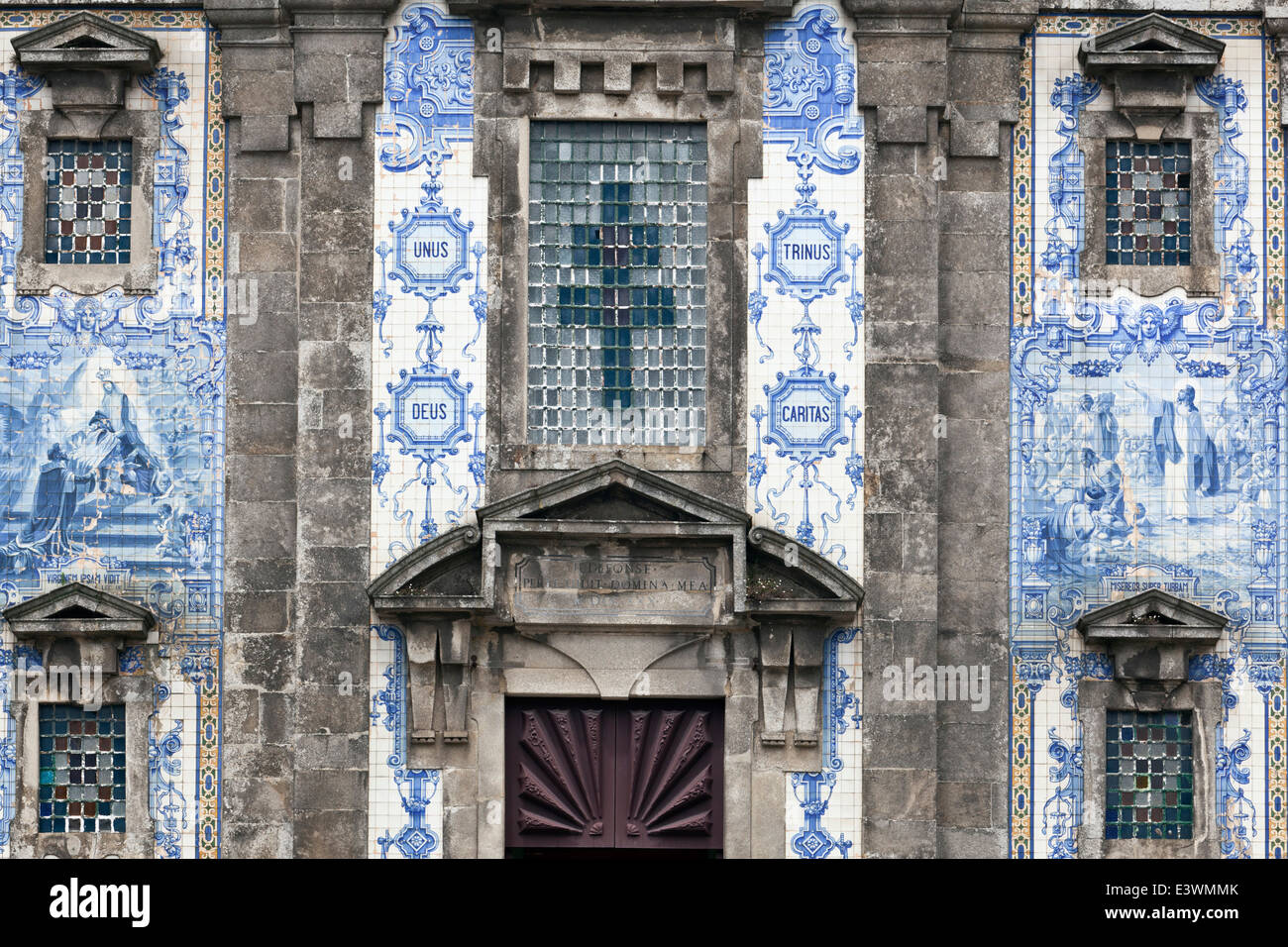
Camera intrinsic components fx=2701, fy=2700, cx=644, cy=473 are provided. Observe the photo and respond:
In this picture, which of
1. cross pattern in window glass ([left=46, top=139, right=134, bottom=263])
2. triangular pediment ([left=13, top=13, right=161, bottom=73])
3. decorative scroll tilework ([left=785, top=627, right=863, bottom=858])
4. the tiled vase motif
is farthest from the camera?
cross pattern in window glass ([left=46, top=139, right=134, bottom=263])

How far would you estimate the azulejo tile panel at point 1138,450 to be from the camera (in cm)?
2478

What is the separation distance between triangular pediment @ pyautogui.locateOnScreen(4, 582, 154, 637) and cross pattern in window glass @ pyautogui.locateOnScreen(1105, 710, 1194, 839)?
8.93 metres

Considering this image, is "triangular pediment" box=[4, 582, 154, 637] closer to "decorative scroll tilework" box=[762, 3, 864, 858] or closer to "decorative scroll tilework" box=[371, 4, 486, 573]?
"decorative scroll tilework" box=[371, 4, 486, 573]

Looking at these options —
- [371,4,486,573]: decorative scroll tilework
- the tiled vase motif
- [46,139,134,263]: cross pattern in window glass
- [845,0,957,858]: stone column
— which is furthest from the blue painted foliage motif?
[46,139,134,263]: cross pattern in window glass

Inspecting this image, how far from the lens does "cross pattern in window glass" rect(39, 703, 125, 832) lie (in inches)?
971

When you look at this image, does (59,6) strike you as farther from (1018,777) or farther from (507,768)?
(1018,777)

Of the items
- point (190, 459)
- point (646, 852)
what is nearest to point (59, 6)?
point (190, 459)

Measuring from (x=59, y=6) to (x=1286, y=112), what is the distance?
11.5m

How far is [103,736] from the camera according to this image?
24734mm

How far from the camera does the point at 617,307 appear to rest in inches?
983

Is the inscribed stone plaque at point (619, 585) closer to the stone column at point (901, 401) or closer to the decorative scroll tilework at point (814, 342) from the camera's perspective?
the decorative scroll tilework at point (814, 342)

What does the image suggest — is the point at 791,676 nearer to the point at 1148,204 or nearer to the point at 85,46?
the point at 1148,204

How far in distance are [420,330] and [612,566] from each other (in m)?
2.82
